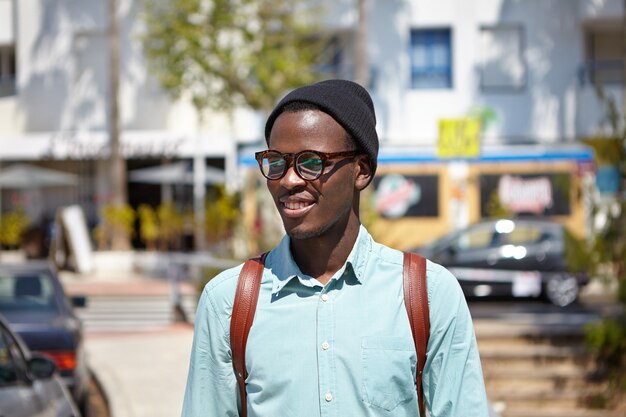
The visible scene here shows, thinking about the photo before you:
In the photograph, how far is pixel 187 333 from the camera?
16.6 m

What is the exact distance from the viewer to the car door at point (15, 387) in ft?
18.8

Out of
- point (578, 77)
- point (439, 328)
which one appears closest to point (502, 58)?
point (578, 77)

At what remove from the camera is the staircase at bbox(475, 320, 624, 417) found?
11.5m

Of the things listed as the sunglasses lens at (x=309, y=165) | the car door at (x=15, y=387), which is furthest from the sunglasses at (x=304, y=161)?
the car door at (x=15, y=387)

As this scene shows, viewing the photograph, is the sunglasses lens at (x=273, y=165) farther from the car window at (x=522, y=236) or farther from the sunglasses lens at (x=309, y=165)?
the car window at (x=522, y=236)

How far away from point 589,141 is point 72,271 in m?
17.9

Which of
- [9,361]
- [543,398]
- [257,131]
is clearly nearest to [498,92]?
[257,131]

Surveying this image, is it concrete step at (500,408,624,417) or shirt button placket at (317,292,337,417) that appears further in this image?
concrete step at (500,408,624,417)

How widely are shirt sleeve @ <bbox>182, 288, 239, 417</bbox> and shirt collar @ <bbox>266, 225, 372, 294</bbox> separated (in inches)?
6.9

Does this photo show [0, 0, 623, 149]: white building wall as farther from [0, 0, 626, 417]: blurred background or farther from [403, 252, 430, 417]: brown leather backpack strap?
[403, 252, 430, 417]: brown leather backpack strap

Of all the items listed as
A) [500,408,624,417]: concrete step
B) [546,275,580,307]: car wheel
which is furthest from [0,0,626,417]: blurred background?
[500,408,624,417]: concrete step

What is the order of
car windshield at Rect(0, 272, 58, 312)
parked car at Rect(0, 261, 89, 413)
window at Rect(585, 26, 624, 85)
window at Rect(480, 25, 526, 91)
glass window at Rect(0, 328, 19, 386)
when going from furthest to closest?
window at Rect(480, 25, 526, 91) < window at Rect(585, 26, 624, 85) < car windshield at Rect(0, 272, 58, 312) < parked car at Rect(0, 261, 89, 413) < glass window at Rect(0, 328, 19, 386)

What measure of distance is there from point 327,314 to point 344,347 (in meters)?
0.09

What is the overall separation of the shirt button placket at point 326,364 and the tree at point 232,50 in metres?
21.8
